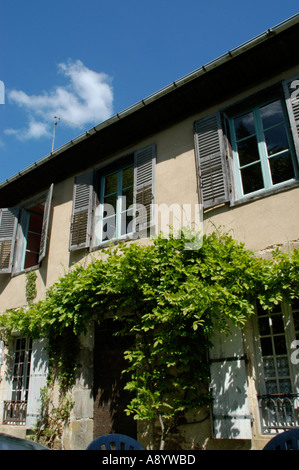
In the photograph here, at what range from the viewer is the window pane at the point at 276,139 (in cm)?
522

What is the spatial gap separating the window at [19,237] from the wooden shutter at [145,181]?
2.07 m

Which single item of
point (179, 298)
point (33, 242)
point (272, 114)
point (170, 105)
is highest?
point (170, 105)

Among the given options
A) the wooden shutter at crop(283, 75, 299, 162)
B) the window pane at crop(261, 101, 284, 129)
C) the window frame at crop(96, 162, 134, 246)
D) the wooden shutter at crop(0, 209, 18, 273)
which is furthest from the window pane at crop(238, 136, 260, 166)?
the wooden shutter at crop(0, 209, 18, 273)

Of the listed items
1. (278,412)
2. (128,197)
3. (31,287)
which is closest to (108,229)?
(128,197)

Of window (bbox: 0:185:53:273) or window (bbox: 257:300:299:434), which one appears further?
window (bbox: 0:185:53:273)

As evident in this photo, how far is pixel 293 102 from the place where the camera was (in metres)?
5.02

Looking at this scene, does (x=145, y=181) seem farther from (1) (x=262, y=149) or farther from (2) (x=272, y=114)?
(2) (x=272, y=114)

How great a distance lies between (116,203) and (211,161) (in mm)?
A: 2044

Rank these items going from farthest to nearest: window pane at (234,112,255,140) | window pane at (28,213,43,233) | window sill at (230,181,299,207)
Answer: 1. window pane at (28,213,43,233)
2. window pane at (234,112,255,140)
3. window sill at (230,181,299,207)

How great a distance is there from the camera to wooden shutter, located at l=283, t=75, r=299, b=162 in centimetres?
488

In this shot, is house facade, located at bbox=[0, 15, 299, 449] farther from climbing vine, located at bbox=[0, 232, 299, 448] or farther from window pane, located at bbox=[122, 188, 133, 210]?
climbing vine, located at bbox=[0, 232, 299, 448]

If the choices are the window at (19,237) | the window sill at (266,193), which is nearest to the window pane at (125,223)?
the window at (19,237)

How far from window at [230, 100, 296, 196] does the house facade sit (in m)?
0.02

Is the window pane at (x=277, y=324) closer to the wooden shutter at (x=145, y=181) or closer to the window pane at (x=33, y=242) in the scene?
the wooden shutter at (x=145, y=181)
